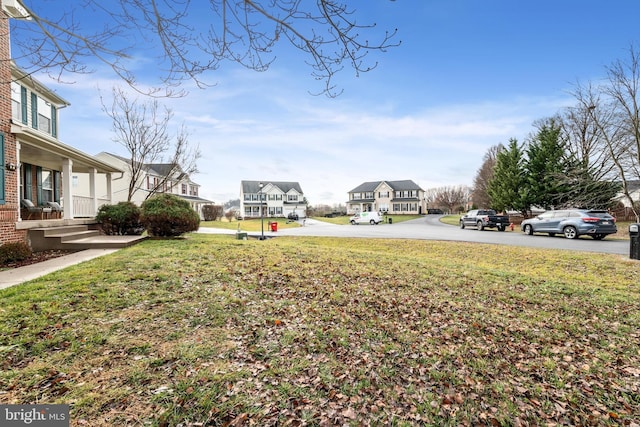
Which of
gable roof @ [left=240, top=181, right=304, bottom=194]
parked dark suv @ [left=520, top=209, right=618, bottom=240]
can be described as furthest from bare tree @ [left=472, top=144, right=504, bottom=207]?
gable roof @ [left=240, top=181, right=304, bottom=194]

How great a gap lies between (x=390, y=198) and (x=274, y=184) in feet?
85.2

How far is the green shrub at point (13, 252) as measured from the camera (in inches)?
289

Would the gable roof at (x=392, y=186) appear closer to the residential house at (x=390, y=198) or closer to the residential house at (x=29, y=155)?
the residential house at (x=390, y=198)

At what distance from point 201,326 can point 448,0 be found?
5.91m

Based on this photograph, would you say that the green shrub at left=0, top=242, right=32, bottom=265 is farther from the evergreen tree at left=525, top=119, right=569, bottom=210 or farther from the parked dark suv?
the evergreen tree at left=525, top=119, right=569, bottom=210

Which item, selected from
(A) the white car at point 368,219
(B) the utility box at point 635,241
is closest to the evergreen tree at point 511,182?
(A) the white car at point 368,219

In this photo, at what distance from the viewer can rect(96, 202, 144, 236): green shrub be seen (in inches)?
464

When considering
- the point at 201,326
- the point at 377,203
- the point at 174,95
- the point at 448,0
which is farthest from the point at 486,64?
the point at 377,203

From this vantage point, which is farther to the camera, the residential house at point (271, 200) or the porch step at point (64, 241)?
→ the residential house at point (271, 200)

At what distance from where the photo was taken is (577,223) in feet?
51.0

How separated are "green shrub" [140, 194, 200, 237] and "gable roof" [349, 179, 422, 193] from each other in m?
57.5

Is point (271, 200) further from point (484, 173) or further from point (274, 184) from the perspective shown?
point (484, 173)

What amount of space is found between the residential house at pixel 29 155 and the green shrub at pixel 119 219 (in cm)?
111

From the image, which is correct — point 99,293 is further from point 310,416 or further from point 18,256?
point 18,256
